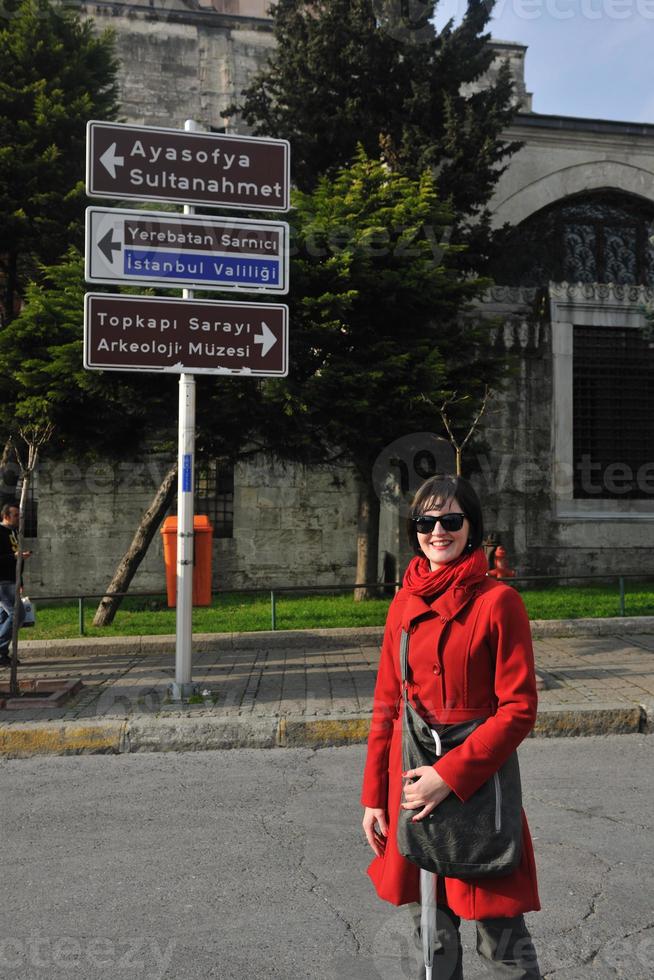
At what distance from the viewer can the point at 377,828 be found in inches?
99.6

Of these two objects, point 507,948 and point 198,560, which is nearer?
point 507,948

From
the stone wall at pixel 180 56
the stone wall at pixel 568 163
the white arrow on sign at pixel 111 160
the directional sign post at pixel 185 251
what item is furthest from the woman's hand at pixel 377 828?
the stone wall at pixel 180 56

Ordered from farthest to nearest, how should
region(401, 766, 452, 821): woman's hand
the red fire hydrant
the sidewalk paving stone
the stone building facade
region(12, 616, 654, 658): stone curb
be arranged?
1. the stone building facade
2. region(12, 616, 654, 658): stone curb
3. the red fire hydrant
4. the sidewalk paving stone
5. region(401, 766, 452, 821): woman's hand

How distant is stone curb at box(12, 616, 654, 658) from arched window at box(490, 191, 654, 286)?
349 inches

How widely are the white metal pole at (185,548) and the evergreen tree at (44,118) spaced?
21.4 ft

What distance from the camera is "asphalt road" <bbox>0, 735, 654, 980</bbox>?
10.4 feet

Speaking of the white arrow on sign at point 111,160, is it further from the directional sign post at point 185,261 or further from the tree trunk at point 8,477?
the tree trunk at point 8,477

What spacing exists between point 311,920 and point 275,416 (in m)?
7.57

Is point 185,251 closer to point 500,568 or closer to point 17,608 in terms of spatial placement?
point 17,608

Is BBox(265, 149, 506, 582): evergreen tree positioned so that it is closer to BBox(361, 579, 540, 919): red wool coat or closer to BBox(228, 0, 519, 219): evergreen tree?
BBox(228, 0, 519, 219): evergreen tree

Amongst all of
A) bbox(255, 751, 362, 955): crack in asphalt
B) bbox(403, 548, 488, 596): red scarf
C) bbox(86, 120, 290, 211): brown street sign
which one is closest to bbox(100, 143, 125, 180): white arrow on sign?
bbox(86, 120, 290, 211): brown street sign

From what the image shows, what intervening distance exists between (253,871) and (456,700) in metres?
2.22

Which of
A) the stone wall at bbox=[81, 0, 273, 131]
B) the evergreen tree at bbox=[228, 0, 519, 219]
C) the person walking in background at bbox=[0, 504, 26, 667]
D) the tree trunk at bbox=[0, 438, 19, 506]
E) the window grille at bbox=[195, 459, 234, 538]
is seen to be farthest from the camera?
the stone wall at bbox=[81, 0, 273, 131]

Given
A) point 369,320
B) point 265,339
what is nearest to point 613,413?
point 369,320
